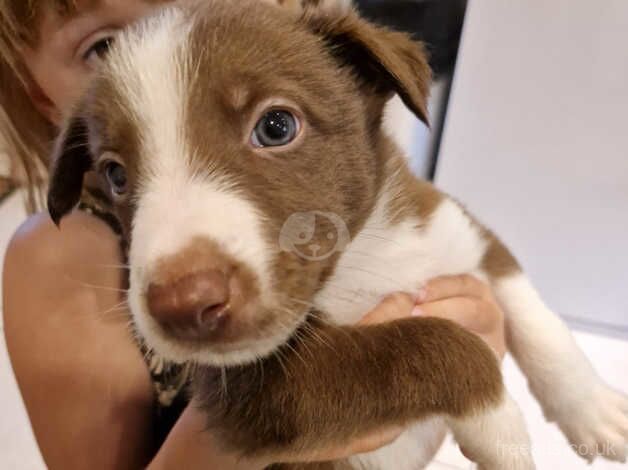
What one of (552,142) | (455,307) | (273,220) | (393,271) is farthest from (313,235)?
(552,142)

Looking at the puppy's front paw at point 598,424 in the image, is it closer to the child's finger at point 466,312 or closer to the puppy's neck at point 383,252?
the child's finger at point 466,312

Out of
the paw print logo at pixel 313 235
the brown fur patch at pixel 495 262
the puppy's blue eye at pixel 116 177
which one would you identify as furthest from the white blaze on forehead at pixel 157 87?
the brown fur patch at pixel 495 262

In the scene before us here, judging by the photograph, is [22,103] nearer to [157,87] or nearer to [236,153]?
[157,87]

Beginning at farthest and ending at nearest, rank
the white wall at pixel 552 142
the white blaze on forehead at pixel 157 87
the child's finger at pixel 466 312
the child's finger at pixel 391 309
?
1. the white wall at pixel 552 142
2. the child's finger at pixel 466 312
3. the child's finger at pixel 391 309
4. the white blaze on forehead at pixel 157 87

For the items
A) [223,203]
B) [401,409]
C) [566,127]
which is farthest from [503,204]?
[223,203]

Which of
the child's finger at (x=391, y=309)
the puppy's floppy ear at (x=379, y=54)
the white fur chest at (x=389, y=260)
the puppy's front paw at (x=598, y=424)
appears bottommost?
the puppy's front paw at (x=598, y=424)

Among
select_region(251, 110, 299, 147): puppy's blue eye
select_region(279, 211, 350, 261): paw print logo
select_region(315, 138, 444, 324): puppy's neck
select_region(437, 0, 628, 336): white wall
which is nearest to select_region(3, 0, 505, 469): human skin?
select_region(315, 138, 444, 324): puppy's neck

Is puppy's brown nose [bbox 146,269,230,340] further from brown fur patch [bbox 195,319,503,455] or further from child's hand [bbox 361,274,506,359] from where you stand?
child's hand [bbox 361,274,506,359]

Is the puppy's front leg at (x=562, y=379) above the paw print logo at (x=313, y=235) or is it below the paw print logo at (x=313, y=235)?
below
